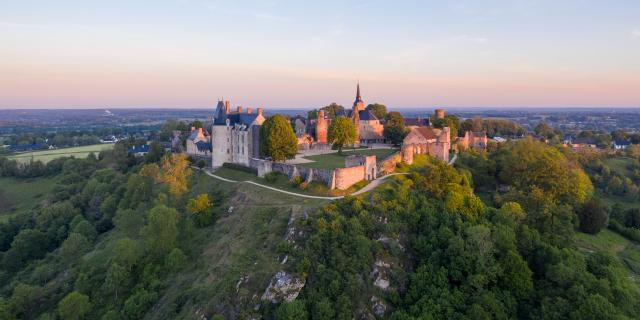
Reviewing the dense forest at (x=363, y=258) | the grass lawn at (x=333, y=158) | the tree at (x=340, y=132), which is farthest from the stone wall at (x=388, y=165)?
the tree at (x=340, y=132)

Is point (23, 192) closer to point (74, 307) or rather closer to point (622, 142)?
point (74, 307)

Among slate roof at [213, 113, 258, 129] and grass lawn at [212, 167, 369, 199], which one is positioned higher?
slate roof at [213, 113, 258, 129]

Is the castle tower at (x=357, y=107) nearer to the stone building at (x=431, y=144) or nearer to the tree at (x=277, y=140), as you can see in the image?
the stone building at (x=431, y=144)

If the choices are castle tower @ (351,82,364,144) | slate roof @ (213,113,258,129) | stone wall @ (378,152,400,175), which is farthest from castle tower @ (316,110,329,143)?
stone wall @ (378,152,400,175)

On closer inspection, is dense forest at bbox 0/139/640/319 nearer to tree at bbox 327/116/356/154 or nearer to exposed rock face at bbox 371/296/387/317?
exposed rock face at bbox 371/296/387/317

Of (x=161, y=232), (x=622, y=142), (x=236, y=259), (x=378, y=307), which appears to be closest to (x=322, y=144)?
(x=161, y=232)

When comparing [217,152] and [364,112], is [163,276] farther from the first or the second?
[364,112]
